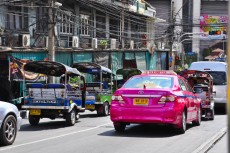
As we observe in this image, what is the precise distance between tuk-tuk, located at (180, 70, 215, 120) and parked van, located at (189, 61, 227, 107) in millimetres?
1403

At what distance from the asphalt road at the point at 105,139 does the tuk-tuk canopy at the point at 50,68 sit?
2025 millimetres

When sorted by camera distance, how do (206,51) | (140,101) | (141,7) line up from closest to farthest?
(140,101), (141,7), (206,51)

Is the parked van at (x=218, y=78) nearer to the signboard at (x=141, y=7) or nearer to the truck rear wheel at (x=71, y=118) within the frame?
the truck rear wheel at (x=71, y=118)

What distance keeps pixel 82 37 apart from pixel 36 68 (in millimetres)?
19290

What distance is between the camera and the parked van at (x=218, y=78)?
1992cm

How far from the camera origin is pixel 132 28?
153 feet

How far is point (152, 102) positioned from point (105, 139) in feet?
4.81

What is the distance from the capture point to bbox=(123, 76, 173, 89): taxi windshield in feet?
37.3

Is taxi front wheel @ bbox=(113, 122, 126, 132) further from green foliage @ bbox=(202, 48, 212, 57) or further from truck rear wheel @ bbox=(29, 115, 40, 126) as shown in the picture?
green foliage @ bbox=(202, 48, 212, 57)

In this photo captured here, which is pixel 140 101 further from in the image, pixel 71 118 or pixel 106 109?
pixel 106 109

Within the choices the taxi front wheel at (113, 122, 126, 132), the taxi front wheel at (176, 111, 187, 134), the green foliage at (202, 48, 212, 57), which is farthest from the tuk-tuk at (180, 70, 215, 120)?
the green foliage at (202, 48, 212, 57)

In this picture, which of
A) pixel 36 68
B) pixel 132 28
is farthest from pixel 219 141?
pixel 132 28

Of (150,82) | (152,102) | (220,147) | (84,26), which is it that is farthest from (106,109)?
(84,26)

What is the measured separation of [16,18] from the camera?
1027 inches
